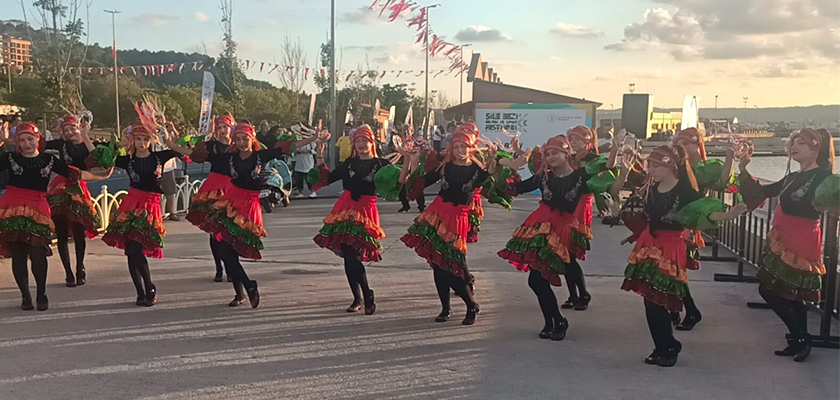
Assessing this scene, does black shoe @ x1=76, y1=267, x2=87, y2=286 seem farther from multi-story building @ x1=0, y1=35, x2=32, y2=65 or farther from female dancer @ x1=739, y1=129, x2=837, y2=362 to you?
multi-story building @ x1=0, y1=35, x2=32, y2=65

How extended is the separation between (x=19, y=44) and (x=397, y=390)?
47.9 meters

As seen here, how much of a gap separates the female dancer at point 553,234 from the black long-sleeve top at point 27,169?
14.0 ft

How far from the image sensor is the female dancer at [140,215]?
6.27m

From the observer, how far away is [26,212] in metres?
6.08

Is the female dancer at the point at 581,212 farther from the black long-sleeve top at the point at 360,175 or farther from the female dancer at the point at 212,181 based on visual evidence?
the female dancer at the point at 212,181

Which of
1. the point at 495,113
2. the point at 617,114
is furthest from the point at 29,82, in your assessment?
the point at 617,114

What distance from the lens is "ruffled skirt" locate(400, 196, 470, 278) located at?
574 centimetres

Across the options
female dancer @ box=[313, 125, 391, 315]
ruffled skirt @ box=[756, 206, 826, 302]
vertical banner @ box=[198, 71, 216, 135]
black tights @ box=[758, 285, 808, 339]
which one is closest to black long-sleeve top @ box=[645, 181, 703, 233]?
ruffled skirt @ box=[756, 206, 826, 302]

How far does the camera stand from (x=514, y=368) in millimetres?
4844

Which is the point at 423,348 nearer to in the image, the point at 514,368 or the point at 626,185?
the point at 514,368

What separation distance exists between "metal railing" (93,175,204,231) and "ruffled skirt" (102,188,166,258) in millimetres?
2629

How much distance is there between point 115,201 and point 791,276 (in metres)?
9.34

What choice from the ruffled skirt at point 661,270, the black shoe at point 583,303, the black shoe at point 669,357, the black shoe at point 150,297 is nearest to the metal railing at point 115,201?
the black shoe at point 150,297

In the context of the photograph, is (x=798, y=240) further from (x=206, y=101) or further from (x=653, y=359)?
(x=206, y=101)
